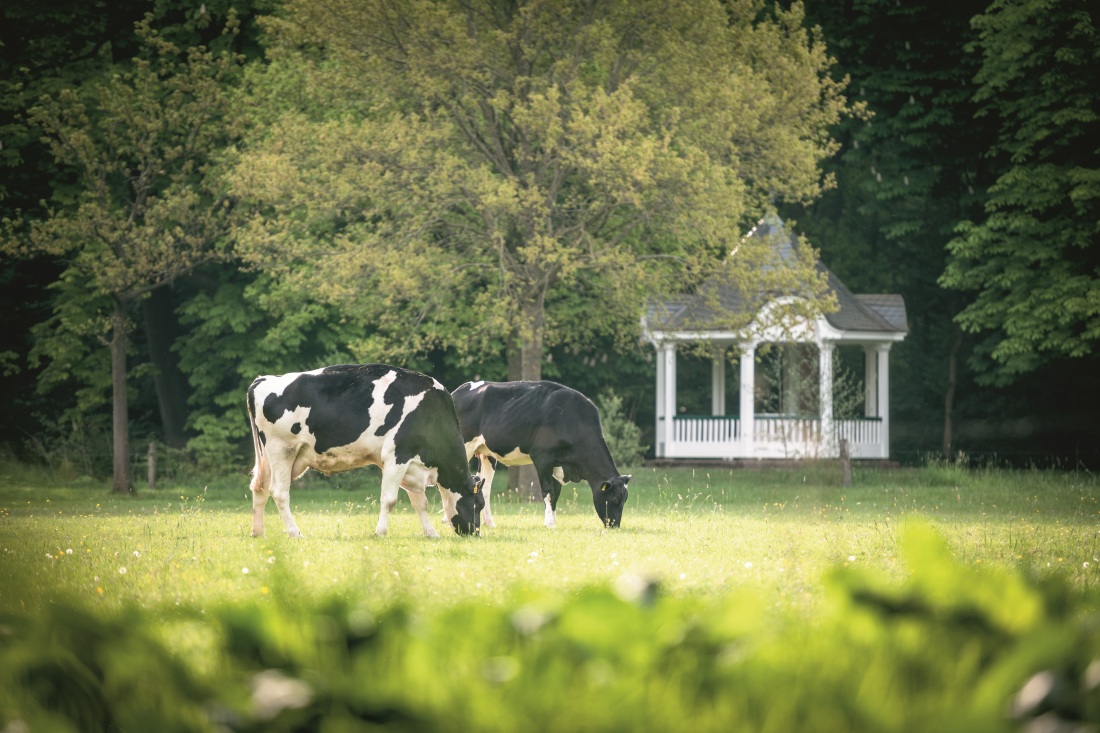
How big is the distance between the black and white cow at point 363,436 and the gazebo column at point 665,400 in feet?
56.3

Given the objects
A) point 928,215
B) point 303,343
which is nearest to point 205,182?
point 303,343

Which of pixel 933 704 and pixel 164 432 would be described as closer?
pixel 933 704

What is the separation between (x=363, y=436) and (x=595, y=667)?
11978 mm

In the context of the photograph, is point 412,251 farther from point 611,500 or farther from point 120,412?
point 611,500

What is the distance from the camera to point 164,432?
3422 centimetres

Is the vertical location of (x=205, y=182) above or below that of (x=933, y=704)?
above

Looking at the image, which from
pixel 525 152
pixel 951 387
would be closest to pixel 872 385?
pixel 951 387

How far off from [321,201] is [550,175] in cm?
466

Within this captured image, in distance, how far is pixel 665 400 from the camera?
32.4m

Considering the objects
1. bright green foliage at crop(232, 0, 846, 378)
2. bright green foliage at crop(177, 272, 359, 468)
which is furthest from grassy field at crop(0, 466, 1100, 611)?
bright green foliage at crop(177, 272, 359, 468)

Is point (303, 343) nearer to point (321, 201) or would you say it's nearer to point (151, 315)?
point (151, 315)

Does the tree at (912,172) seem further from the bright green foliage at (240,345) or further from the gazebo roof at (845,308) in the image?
the bright green foliage at (240,345)

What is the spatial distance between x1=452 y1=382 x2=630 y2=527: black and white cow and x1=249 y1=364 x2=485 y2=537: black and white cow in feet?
7.73

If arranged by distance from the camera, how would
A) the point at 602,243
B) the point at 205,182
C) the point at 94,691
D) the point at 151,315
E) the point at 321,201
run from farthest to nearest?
the point at 151,315 < the point at 205,182 < the point at 602,243 < the point at 321,201 < the point at 94,691
